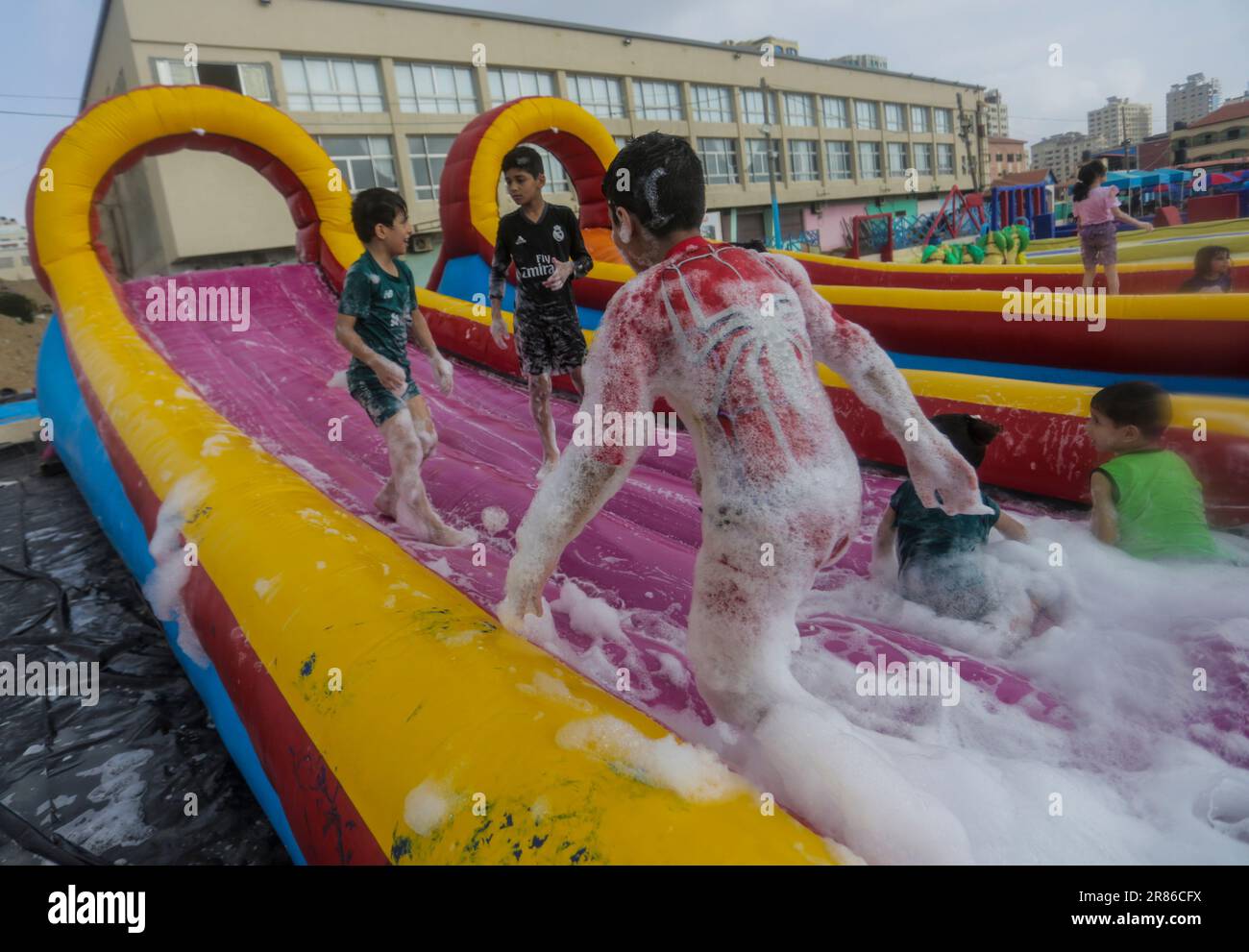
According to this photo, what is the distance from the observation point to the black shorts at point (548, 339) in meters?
3.79

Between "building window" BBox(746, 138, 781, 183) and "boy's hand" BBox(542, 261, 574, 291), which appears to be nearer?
"boy's hand" BBox(542, 261, 574, 291)

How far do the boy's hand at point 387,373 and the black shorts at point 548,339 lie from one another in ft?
3.11

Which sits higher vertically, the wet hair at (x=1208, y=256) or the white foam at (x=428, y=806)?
the wet hair at (x=1208, y=256)

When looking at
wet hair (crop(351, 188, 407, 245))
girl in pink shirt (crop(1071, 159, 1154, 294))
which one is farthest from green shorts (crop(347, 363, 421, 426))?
girl in pink shirt (crop(1071, 159, 1154, 294))

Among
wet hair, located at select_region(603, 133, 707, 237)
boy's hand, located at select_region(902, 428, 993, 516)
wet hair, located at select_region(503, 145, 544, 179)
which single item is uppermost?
wet hair, located at select_region(503, 145, 544, 179)

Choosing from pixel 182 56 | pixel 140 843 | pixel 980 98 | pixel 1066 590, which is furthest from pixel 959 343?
pixel 980 98

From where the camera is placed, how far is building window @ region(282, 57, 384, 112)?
1970 centimetres

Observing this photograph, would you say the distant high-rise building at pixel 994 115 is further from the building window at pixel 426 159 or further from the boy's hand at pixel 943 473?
the boy's hand at pixel 943 473

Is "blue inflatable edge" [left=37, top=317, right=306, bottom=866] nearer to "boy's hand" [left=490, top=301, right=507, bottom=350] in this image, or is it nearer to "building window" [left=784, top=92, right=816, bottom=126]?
"boy's hand" [left=490, top=301, right=507, bottom=350]

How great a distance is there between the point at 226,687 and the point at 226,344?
4.95 meters

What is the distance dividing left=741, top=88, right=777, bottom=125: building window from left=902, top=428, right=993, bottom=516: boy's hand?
31886 mm

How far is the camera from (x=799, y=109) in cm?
3288

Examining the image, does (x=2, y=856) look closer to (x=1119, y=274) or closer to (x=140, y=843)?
(x=140, y=843)

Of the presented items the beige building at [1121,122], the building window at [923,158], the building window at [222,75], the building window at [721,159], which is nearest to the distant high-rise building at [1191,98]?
the beige building at [1121,122]
